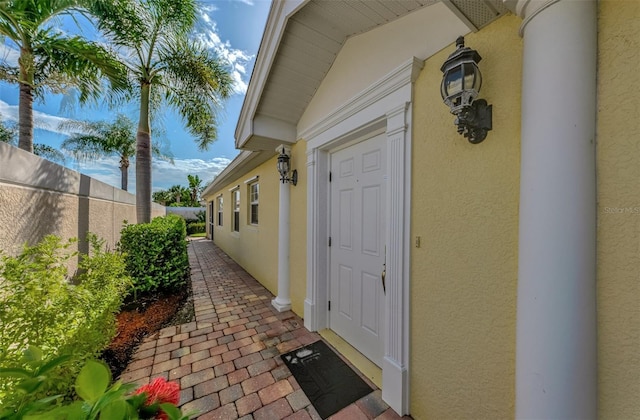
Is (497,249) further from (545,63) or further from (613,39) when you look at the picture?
(613,39)

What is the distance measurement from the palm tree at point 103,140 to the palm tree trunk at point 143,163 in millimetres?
7707

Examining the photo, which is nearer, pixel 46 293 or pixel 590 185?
pixel 590 185

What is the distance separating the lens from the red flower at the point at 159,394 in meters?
0.62

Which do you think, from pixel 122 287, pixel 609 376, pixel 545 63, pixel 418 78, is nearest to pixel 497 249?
pixel 609 376

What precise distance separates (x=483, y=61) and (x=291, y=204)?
2.92 metres

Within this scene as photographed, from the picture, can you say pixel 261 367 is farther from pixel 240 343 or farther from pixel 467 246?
pixel 467 246


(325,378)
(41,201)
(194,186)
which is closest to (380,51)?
(325,378)

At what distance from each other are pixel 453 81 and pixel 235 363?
319 centimetres

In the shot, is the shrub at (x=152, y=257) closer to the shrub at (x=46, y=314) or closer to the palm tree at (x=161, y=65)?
the palm tree at (x=161, y=65)

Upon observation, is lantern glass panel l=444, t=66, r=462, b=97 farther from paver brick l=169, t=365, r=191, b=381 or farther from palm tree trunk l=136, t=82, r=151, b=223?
palm tree trunk l=136, t=82, r=151, b=223

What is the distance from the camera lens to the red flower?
0.62 m

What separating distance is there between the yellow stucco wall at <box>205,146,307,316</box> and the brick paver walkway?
0.59 m

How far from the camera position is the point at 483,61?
4.89ft

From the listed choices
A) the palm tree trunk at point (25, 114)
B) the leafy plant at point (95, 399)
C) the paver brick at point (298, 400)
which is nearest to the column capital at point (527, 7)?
the leafy plant at point (95, 399)
